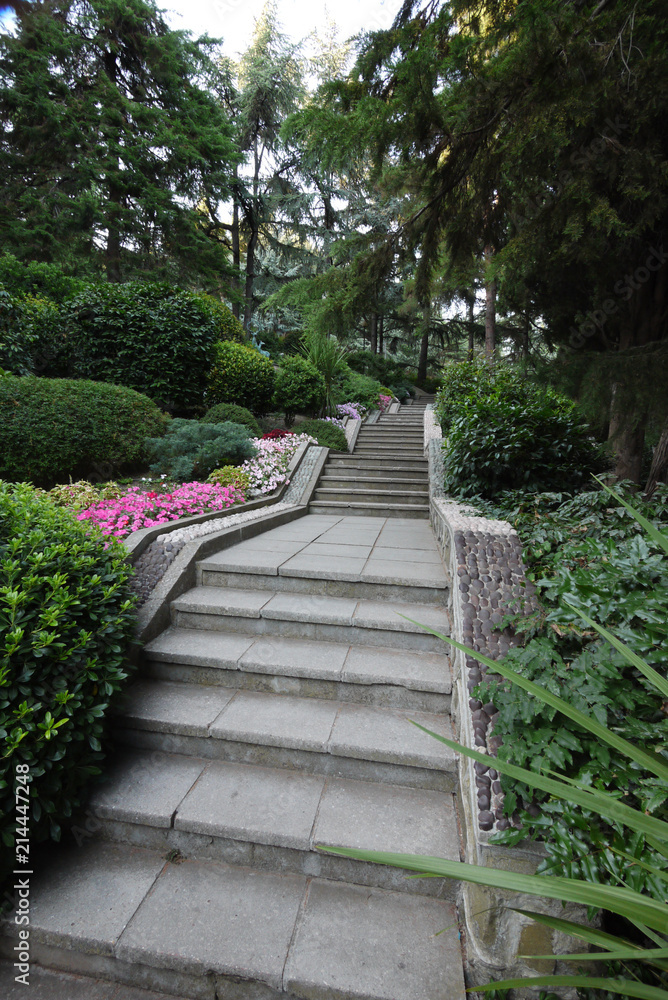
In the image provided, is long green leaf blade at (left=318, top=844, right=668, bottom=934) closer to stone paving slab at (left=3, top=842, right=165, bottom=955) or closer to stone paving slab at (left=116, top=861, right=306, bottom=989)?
stone paving slab at (left=116, top=861, right=306, bottom=989)

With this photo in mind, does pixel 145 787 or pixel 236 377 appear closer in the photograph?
pixel 145 787

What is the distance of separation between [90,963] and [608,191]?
4.88 metres

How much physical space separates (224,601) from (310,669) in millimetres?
837

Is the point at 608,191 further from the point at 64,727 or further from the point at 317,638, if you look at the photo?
the point at 64,727

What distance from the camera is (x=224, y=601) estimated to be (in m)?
2.93

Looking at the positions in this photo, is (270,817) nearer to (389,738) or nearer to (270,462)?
(389,738)

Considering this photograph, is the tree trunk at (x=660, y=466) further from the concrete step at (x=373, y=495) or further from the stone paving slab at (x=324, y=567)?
the concrete step at (x=373, y=495)

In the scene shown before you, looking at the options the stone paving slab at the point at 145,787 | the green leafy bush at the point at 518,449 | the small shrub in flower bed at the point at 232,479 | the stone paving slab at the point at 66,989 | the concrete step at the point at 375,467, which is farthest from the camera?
the concrete step at the point at 375,467

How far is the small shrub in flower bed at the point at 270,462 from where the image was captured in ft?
18.5

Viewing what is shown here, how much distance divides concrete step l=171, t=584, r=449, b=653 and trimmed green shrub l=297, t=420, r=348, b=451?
4991 mm

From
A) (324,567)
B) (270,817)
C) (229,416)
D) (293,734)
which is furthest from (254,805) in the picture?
(229,416)

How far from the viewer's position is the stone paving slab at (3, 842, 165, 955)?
1.56 m

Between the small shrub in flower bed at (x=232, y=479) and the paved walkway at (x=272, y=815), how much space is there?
2.48 metres

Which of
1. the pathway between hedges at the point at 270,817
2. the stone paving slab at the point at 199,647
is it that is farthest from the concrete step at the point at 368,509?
the stone paving slab at the point at 199,647
